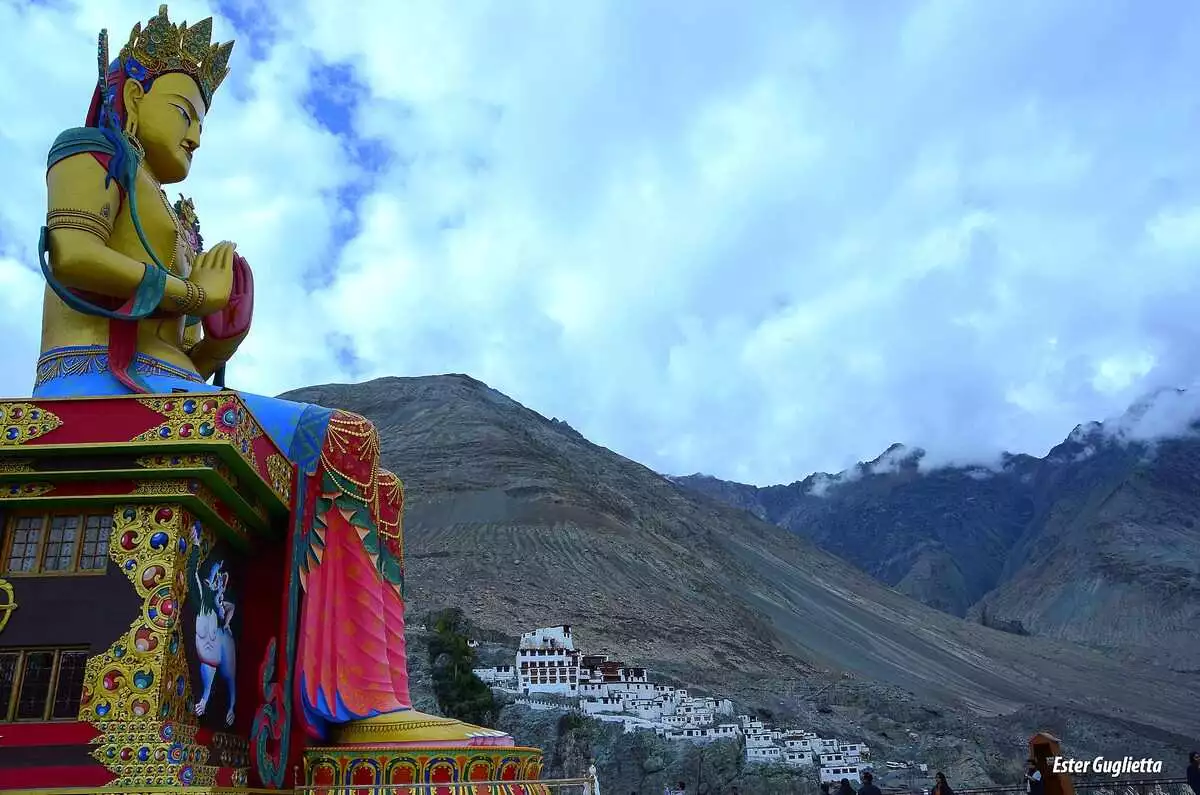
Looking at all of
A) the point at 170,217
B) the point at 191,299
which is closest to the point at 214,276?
the point at 191,299

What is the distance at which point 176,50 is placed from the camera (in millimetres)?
8977

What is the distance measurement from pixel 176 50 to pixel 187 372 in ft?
10.2

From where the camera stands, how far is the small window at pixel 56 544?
21.5 ft

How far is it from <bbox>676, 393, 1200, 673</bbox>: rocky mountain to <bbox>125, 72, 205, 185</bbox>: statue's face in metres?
102

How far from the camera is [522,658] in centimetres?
4353

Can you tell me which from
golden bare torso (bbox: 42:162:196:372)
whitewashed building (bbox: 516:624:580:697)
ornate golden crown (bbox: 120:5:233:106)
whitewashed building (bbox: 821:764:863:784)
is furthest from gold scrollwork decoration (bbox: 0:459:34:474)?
whitewashed building (bbox: 516:624:580:697)

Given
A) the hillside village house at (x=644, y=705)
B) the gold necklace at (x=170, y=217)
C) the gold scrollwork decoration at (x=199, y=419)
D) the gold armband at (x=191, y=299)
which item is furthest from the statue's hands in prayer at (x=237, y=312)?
the hillside village house at (x=644, y=705)

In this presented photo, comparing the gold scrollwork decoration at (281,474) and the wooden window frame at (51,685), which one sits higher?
the gold scrollwork decoration at (281,474)

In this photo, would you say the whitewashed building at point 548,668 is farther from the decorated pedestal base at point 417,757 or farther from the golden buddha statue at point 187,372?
the decorated pedestal base at point 417,757

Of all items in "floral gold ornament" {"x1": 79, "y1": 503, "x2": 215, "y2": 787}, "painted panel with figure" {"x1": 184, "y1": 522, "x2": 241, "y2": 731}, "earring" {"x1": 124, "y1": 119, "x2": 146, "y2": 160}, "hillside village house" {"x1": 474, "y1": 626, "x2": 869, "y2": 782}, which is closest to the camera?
"floral gold ornament" {"x1": 79, "y1": 503, "x2": 215, "y2": 787}

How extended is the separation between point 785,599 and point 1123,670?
96.7ft

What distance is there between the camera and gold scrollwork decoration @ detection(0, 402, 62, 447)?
6.56m

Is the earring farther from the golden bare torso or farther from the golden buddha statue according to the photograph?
the golden bare torso

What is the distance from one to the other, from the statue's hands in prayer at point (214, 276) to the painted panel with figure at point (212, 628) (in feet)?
7.27
